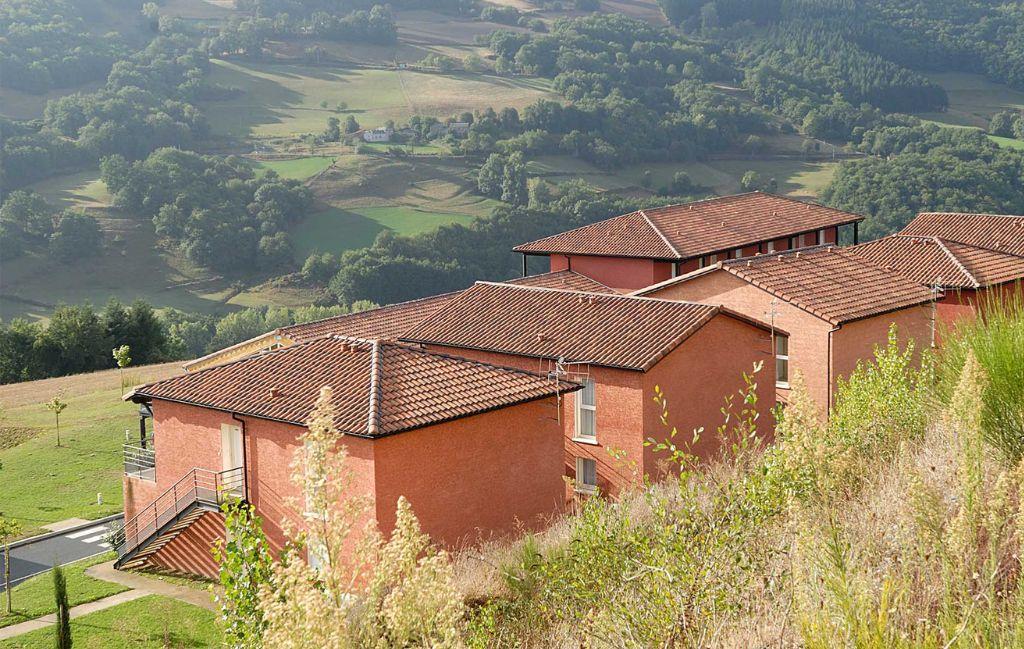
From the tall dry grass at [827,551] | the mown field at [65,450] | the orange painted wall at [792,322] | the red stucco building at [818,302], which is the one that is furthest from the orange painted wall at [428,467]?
the tall dry grass at [827,551]

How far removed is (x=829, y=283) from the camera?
27016mm

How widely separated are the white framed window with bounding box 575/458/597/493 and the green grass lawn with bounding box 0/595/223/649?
8.09 m

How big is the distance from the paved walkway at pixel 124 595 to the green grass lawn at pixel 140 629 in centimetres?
29

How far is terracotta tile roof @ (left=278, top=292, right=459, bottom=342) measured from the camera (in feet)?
96.6

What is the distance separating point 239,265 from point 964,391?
9159cm

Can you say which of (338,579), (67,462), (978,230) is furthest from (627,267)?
(338,579)

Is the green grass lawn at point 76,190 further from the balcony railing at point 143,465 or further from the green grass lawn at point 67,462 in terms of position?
the balcony railing at point 143,465

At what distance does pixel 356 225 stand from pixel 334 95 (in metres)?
38.5

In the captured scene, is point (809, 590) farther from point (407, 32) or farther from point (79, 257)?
point (407, 32)

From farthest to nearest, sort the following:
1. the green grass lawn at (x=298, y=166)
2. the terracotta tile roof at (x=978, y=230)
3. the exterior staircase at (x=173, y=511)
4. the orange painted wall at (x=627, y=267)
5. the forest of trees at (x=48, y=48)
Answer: the forest of trees at (x=48, y=48) → the green grass lawn at (x=298, y=166) → the terracotta tile roof at (x=978, y=230) → the orange painted wall at (x=627, y=267) → the exterior staircase at (x=173, y=511)

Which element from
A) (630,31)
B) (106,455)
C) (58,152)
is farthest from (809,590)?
(630,31)

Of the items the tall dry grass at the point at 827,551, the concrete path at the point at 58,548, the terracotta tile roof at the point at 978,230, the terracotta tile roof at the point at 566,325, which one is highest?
the tall dry grass at the point at 827,551

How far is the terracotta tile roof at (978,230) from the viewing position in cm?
3578

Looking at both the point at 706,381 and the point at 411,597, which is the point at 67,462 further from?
the point at 411,597
